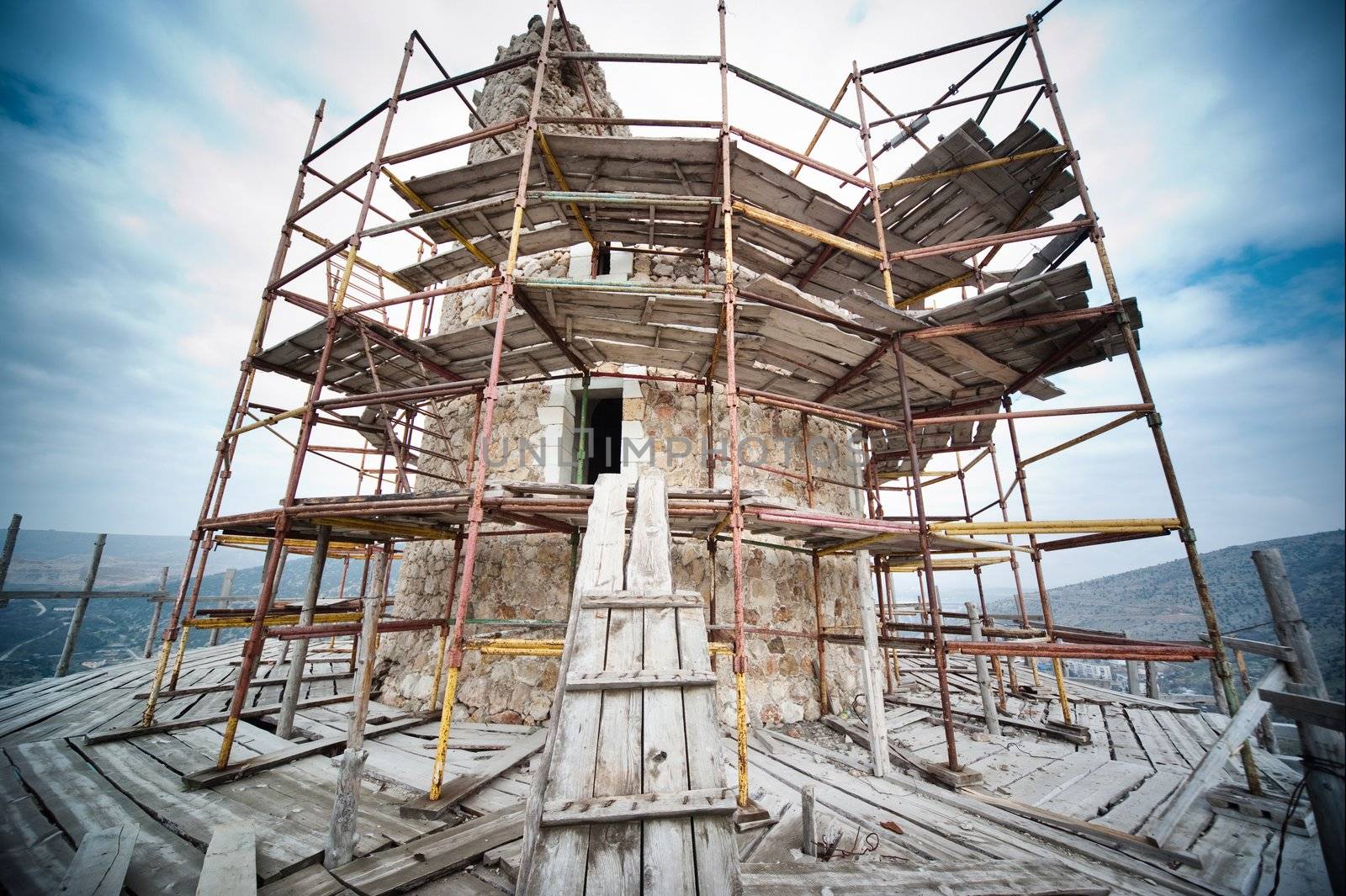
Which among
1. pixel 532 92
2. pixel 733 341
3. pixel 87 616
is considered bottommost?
pixel 87 616

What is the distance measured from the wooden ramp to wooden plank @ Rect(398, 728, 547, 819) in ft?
4.94

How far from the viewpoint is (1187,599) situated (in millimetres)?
24188

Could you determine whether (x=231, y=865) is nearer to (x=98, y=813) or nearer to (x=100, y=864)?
(x=100, y=864)

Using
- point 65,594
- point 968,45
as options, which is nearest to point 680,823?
point 968,45

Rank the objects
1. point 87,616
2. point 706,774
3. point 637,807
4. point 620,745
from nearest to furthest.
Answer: point 637,807 → point 706,774 → point 620,745 → point 87,616

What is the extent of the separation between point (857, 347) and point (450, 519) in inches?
213

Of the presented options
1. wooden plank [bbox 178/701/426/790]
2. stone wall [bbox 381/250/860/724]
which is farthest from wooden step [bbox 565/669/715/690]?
wooden plank [bbox 178/701/426/790]

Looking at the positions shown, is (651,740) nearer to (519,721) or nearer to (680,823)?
(680,823)

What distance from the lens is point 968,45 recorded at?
6.39 meters

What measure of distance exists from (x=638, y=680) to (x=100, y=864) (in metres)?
3.40

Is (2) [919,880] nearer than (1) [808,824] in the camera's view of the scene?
Yes

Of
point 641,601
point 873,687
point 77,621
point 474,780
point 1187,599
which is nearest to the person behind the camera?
point 641,601

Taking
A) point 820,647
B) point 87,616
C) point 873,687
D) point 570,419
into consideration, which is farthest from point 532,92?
point 87,616

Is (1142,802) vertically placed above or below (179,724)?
below
